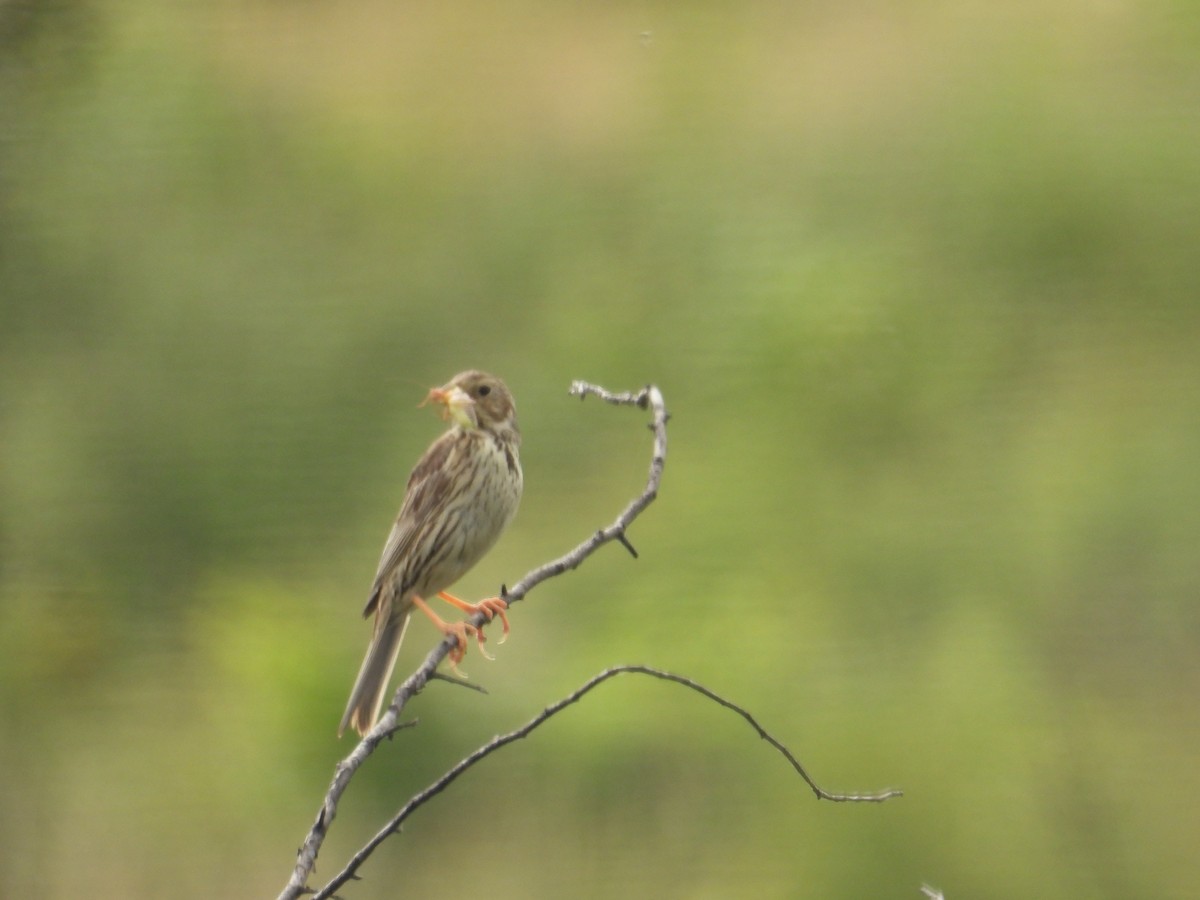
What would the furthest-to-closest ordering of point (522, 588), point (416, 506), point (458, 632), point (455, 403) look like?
point (416, 506), point (455, 403), point (458, 632), point (522, 588)

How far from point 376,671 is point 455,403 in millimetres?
289

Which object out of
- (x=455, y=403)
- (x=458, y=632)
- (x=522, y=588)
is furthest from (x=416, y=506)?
(x=522, y=588)

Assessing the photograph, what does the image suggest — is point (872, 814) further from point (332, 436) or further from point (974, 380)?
point (332, 436)

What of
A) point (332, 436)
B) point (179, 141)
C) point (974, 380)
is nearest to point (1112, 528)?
point (974, 380)

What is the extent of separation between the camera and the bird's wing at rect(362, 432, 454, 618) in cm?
140

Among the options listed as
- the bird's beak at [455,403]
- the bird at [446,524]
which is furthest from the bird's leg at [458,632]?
the bird's beak at [455,403]

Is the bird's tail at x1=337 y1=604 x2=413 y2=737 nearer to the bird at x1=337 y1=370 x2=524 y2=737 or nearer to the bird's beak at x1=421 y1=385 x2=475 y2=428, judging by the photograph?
the bird at x1=337 y1=370 x2=524 y2=737

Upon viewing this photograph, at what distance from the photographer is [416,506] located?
4.79 feet

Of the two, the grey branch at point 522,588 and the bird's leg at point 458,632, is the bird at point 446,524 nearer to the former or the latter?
the bird's leg at point 458,632

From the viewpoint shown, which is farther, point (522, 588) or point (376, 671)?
point (376, 671)

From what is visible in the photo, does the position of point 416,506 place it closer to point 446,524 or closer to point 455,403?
point 446,524

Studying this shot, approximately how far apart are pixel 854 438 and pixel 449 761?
36.8 inches

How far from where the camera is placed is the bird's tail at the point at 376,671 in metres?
1.35

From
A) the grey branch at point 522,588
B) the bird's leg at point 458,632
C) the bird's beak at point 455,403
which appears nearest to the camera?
the grey branch at point 522,588
